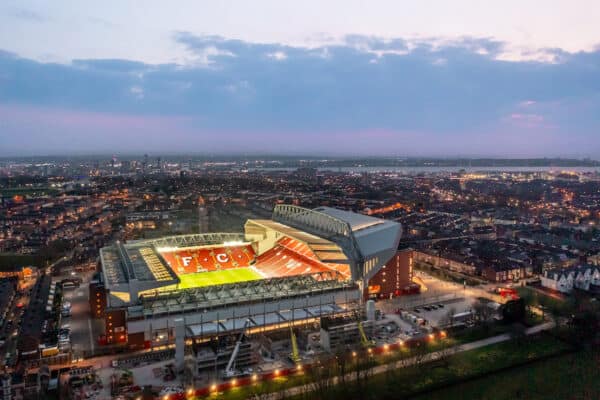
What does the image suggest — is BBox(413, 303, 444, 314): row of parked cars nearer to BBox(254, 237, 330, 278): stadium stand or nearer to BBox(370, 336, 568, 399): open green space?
BBox(370, 336, 568, 399): open green space

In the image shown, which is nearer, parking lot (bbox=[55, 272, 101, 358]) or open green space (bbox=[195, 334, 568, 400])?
open green space (bbox=[195, 334, 568, 400])

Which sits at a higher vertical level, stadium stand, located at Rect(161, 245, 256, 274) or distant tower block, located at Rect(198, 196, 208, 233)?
distant tower block, located at Rect(198, 196, 208, 233)

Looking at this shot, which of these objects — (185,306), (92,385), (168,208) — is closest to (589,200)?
A: (168,208)

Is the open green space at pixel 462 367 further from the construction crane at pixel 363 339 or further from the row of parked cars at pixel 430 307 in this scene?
the row of parked cars at pixel 430 307

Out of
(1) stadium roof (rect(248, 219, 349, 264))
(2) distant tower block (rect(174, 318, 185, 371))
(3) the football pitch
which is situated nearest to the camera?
(2) distant tower block (rect(174, 318, 185, 371))

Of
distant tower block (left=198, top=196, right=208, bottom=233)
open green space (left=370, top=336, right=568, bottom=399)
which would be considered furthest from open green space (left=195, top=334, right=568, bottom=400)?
distant tower block (left=198, top=196, right=208, bottom=233)

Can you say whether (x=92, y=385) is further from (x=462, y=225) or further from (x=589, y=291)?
(x=462, y=225)
